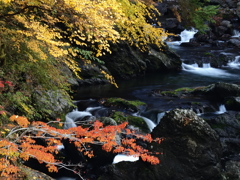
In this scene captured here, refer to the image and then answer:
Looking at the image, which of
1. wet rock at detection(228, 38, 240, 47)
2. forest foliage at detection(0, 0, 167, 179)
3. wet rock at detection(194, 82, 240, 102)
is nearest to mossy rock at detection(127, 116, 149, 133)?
forest foliage at detection(0, 0, 167, 179)

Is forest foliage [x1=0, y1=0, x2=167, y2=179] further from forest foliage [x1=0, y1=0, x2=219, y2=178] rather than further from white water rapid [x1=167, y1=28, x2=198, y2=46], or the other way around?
white water rapid [x1=167, y1=28, x2=198, y2=46]

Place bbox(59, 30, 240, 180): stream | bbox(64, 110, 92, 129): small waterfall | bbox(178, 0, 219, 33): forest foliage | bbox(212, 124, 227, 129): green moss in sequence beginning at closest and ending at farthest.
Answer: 1. bbox(212, 124, 227, 129): green moss
2. bbox(64, 110, 92, 129): small waterfall
3. bbox(59, 30, 240, 180): stream
4. bbox(178, 0, 219, 33): forest foliage

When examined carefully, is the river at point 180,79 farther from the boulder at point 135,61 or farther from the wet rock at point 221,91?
the wet rock at point 221,91

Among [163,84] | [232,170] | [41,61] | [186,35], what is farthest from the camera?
[186,35]

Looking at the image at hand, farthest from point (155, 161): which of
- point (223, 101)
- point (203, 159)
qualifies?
point (223, 101)

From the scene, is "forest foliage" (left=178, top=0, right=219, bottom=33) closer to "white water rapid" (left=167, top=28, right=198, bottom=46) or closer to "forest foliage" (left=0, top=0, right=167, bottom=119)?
"white water rapid" (left=167, top=28, right=198, bottom=46)

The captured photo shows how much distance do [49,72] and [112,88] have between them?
664 centimetres

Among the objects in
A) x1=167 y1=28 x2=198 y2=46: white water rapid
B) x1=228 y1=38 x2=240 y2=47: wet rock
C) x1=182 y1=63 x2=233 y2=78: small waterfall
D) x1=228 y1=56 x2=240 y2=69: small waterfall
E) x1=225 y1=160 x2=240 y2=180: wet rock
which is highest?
x1=167 y1=28 x2=198 y2=46: white water rapid

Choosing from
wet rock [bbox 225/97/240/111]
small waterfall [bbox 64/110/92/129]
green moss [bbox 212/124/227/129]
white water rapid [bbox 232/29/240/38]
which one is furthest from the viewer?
white water rapid [bbox 232/29/240/38]

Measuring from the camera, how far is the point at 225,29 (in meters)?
26.1

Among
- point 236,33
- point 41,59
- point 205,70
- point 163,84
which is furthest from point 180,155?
point 236,33

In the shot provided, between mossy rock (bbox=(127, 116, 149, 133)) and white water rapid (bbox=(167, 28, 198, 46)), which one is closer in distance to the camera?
mossy rock (bbox=(127, 116, 149, 133))

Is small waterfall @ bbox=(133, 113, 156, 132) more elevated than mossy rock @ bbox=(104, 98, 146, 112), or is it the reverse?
mossy rock @ bbox=(104, 98, 146, 112)

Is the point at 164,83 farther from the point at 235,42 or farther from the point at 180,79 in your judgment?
the point at 235,42
